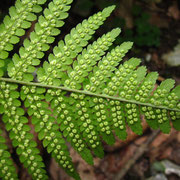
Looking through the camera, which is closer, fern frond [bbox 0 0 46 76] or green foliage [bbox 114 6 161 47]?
fern frond [bbox 0 0 46 76]

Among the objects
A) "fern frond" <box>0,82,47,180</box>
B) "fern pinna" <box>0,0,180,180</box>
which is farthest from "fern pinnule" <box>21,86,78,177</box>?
"fern frond" <box>0,82,47,180</box>

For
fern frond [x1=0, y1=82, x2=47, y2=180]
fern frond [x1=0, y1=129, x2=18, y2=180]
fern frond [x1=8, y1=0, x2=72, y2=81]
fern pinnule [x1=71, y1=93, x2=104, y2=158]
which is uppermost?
fern frond [x1=8, y1=0, x2=72, y2=81]

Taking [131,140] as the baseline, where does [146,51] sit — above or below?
above

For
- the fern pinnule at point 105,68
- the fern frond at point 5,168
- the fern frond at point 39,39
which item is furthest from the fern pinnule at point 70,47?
Result: the fern frond at point 5,168

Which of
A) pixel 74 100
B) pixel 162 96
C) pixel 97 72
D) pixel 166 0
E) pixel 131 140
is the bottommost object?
pixel 131 140

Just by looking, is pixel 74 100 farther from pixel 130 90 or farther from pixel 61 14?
pixel 61 14

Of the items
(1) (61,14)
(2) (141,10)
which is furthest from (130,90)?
(2) (141,10)

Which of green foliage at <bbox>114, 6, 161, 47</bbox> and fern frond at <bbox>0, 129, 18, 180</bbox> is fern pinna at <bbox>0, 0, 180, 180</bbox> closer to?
fern frond at <bbox>0, 129, 18, 180</bbox>

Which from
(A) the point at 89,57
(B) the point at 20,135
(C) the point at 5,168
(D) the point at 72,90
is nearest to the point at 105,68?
(A) the point at 89,57
